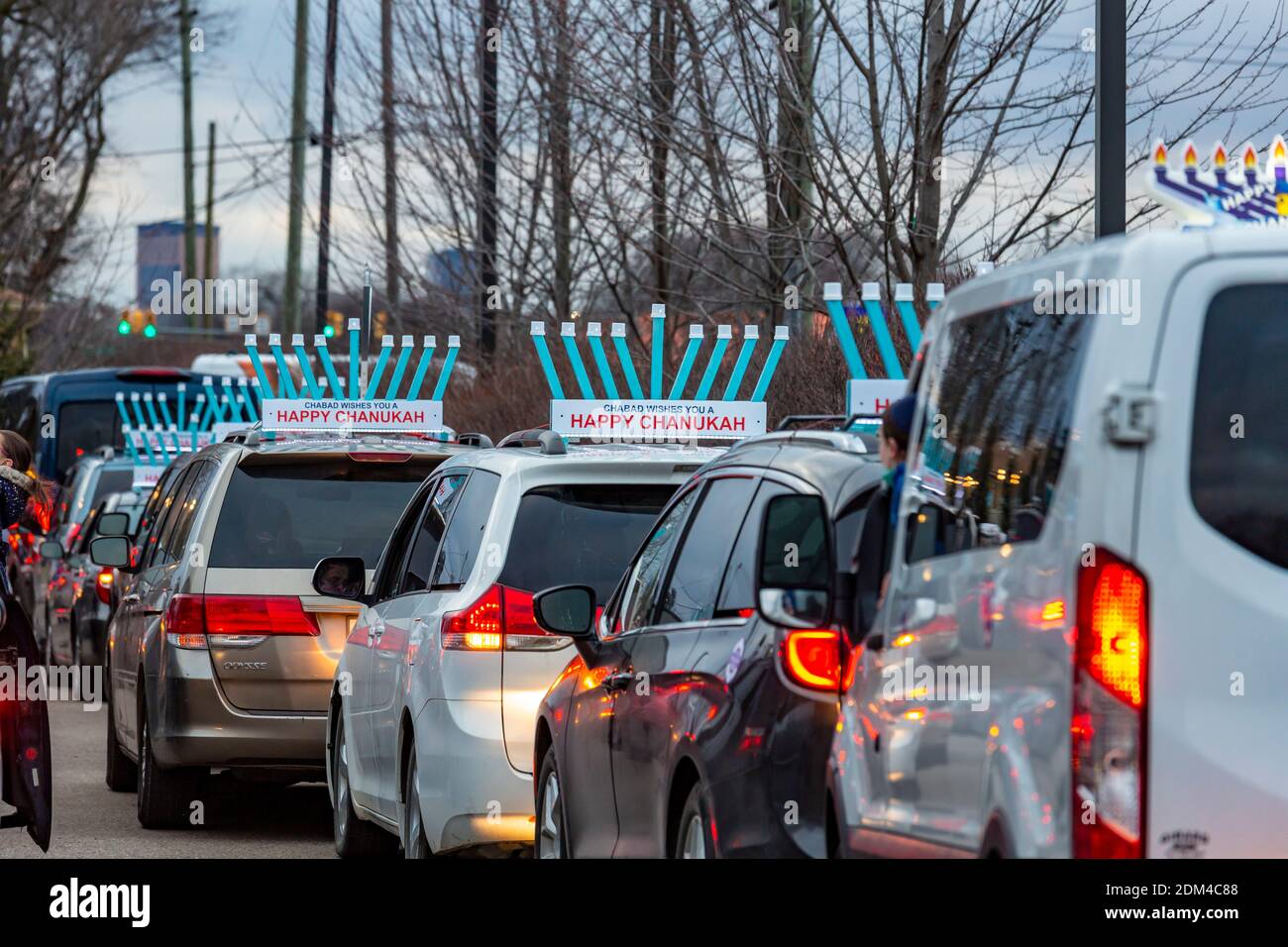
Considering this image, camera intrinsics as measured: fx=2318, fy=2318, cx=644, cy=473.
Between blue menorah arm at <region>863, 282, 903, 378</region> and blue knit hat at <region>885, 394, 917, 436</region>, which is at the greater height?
blue menorah arm at <region>863, 282, 903, 378</region>

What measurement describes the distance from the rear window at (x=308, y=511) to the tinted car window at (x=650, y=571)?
3767 mm

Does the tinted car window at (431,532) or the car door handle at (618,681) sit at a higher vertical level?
the tinted car window at (431,532)

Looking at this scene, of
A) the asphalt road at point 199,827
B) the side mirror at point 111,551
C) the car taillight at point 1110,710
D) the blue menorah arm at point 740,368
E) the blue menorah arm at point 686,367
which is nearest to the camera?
the car taillight at point 1110,710

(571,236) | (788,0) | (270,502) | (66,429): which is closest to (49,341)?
(66,429)

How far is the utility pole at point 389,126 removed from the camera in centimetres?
2438

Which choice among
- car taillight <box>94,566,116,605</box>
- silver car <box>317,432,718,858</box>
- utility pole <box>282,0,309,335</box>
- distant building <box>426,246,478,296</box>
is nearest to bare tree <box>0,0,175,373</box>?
utility pole <box>282,0,309,335</box>

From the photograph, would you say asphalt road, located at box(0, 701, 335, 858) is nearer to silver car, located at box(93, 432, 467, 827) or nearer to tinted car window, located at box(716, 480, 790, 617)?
silver car, located at box(93, 432, 467, 827)

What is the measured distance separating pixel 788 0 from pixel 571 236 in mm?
6570

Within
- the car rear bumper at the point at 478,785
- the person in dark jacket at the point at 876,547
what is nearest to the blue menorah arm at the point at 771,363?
the car rear bumper at the point at 478,785

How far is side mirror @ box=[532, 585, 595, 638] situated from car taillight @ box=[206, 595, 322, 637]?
3528 mm

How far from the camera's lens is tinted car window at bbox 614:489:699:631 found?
6.89 m

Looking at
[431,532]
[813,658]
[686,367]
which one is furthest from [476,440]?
[813,658]

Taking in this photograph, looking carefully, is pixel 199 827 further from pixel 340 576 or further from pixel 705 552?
pixel 705 552

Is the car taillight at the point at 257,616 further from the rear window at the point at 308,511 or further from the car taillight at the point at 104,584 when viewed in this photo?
the car taillight at the point at 104,584
